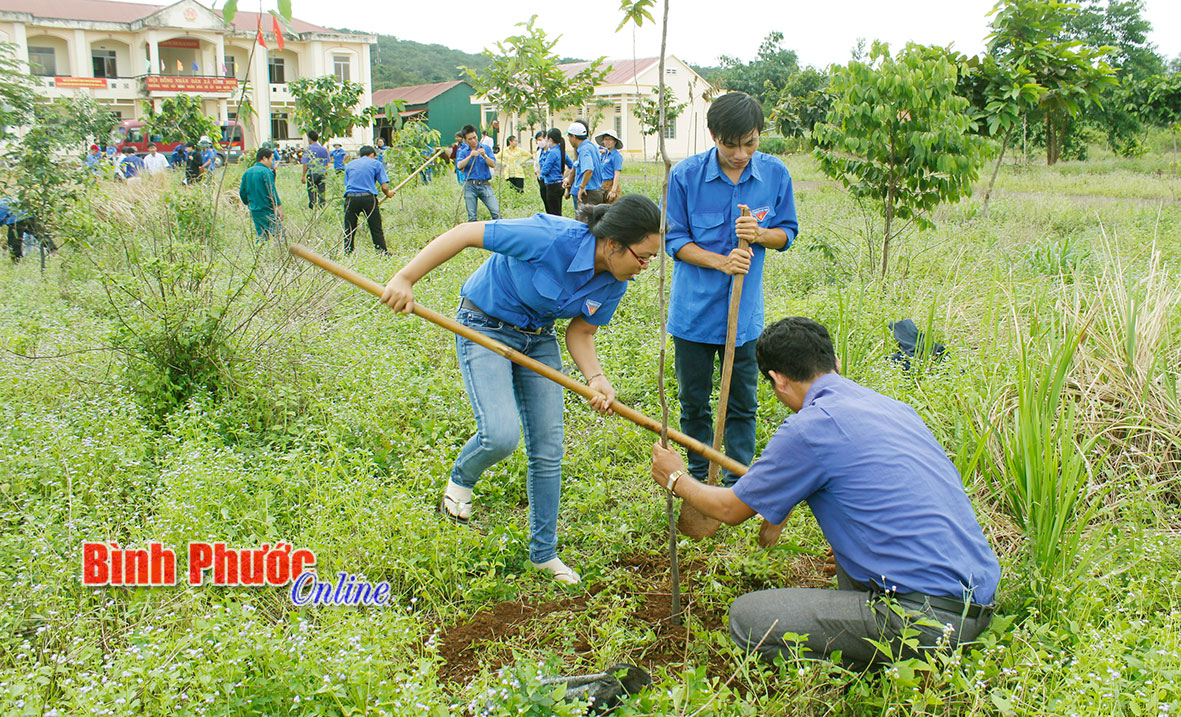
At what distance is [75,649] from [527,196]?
39.6ft

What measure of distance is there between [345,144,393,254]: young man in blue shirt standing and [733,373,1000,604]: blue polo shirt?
7.37m

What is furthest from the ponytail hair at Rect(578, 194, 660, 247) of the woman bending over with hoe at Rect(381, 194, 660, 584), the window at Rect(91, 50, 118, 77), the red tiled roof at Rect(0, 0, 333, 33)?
the window at Rect(91, 50, 118, 77)

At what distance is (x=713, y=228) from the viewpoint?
3398 millimetres

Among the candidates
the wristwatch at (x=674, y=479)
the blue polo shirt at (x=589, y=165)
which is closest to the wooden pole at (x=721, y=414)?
the wristwatch at (x=674, y=479)

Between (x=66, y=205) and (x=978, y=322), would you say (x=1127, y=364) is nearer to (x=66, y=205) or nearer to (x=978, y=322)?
(x=978, y=322)

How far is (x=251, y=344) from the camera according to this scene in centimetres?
461

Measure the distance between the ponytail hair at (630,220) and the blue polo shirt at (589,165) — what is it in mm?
6800

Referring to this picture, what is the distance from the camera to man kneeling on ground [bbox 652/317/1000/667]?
7.30 ft

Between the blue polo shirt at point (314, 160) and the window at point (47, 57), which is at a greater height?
the window at point (47, 57)

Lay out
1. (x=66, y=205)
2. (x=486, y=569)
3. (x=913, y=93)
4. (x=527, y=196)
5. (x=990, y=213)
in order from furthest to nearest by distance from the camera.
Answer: (x=527, y=196), (x=990, y=213), (x=66, y=205), (x=913, y=93), (x=486, y=569)

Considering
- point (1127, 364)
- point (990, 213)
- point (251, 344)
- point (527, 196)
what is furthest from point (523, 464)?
point (527, 196)

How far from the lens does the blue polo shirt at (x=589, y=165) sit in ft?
31.0

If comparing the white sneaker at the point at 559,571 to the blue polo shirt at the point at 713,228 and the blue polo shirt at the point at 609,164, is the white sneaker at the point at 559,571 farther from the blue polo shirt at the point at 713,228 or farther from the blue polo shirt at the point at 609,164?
the blue polo shirt at the point at 609,164

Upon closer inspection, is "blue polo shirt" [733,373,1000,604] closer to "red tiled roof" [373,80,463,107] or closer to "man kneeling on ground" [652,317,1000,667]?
"man kneeling on ground" [652,317,1000,667]
